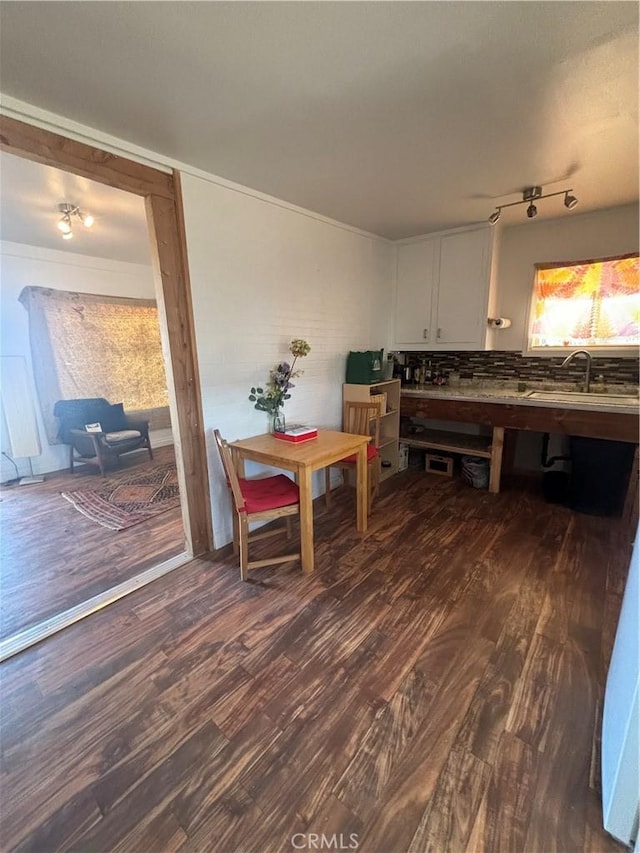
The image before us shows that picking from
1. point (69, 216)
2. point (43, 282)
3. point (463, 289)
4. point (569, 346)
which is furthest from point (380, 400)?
point (43, 282)

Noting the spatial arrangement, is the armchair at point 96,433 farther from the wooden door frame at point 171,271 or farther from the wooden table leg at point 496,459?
the wooden table leg at point 496,459

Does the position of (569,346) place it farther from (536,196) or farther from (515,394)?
(536,196)

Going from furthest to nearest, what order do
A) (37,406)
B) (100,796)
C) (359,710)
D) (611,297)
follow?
(37,406), (611,297), (359,710), (100,796)

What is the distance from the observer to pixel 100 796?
3.69ft

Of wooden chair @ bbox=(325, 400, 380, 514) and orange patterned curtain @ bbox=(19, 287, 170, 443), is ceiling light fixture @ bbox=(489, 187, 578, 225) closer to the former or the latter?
wooden chair @ bbox=(325, 400, 380, 514)

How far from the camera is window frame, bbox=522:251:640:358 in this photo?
2.88 m

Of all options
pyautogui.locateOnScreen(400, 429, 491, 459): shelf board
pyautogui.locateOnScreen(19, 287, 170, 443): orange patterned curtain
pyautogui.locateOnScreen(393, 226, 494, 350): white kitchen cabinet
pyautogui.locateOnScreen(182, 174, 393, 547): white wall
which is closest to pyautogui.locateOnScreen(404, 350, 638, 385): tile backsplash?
pyautogui.locateOnScreen(393, 226, 494, 350): white kitchen cabinet

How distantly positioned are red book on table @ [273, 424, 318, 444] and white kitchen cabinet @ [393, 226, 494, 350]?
177 centimetres

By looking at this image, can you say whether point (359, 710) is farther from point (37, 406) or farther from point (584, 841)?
point (37, 406)

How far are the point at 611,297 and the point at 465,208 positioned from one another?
145cm

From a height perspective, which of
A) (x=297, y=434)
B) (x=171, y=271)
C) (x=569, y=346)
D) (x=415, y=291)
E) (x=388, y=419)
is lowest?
(x=388, y=419)

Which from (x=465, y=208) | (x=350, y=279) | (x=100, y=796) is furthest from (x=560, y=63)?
(x=100, y=796)

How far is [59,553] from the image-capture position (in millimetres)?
2479

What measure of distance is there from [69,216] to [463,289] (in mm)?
3400
